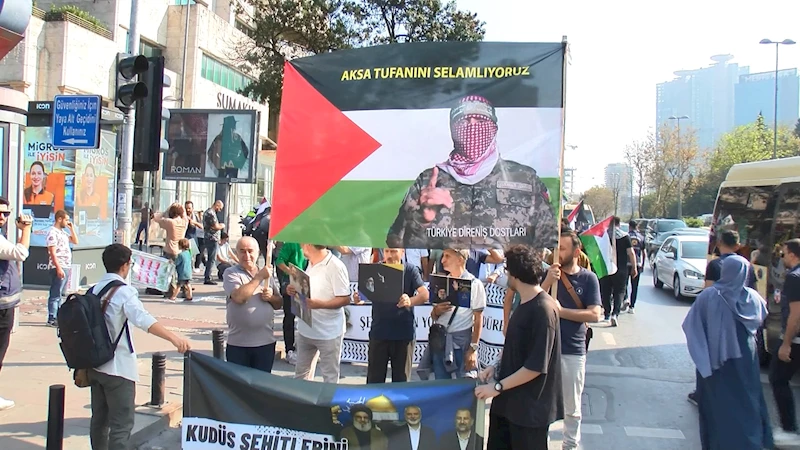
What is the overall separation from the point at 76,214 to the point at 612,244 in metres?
10.6

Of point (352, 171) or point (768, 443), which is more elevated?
point (352, 171)

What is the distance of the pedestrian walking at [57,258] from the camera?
9.05 metres

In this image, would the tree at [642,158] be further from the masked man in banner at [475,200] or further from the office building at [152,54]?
the masked man in banner at [475,200]

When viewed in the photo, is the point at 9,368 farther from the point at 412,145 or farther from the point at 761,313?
the point at 761,313

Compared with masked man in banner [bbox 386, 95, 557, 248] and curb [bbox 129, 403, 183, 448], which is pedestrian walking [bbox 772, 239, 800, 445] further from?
curb [bbox 129, 403, 183, 448]

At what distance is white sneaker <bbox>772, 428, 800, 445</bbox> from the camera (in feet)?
19.0

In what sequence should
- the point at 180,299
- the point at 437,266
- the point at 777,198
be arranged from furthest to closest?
1. the point at 180,299
2. the point at 437,266
3. the point at 777,198

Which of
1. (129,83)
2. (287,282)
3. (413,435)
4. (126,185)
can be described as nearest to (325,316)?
(413,435)

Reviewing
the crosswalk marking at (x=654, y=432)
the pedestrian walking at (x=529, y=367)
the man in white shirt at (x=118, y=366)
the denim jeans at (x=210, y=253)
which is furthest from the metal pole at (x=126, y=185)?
the denim jeans at (x=210, y=253)

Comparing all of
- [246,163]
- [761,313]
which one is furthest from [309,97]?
[246,163]

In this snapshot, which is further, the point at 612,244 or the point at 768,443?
the point at 612,244

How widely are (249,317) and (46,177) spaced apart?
10.0 m

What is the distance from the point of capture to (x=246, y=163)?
18047 mm

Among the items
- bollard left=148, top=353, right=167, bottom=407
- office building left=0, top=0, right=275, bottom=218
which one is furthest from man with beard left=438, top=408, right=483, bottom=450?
office building left=0, top=0, right=275, bottom=218
